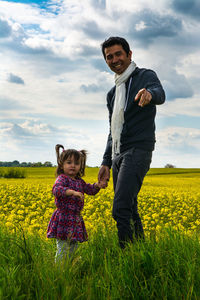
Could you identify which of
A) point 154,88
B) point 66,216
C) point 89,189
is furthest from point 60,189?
point 154,88

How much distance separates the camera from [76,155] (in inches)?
154

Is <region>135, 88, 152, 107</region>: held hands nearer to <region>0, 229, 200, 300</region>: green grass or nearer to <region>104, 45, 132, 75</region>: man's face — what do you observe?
<region>104, 45, 132, 75</region>: man's face

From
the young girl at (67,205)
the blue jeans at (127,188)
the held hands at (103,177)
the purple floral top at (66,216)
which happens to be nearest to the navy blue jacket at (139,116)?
the blue jeans at (127,188)

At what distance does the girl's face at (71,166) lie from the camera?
389 cm

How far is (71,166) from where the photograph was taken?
3.89m

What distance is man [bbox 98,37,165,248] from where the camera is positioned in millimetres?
3582

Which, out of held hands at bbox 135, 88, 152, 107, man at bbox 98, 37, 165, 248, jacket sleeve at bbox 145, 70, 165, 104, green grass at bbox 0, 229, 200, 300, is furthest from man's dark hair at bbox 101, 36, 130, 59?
green grass at bbox 0, 229, 200, 300

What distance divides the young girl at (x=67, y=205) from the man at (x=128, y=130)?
443mm

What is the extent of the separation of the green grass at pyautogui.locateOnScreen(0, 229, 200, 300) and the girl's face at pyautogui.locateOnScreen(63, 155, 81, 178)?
0.95 meters

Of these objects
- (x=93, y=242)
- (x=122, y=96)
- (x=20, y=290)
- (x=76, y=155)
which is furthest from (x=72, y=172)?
(x=20, y=290)

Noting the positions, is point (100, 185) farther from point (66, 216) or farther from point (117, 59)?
point (117, 59)

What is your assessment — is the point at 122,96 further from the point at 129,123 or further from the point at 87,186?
the point at 87,186

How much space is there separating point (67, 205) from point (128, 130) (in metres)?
1.13

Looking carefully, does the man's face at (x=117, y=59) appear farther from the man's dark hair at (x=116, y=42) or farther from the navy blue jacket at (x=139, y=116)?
the navy blue jacket at (x=139, y=116)
